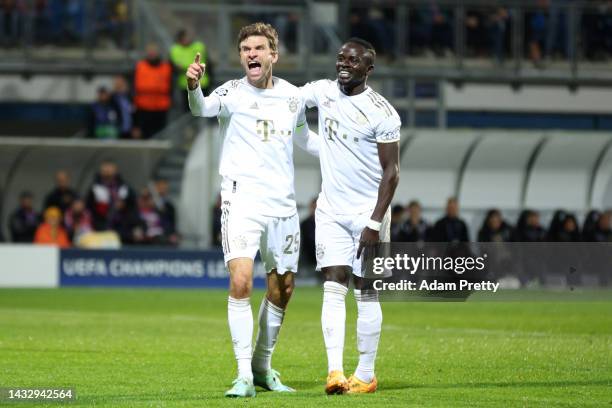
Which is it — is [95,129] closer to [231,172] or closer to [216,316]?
[216,316]

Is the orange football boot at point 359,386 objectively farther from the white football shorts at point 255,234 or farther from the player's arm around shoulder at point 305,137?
the player's arm around shoulder at point 305,137

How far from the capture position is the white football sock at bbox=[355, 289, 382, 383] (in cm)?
1011

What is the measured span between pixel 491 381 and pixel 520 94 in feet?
79.0

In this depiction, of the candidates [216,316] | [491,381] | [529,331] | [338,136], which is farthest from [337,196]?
[216,316]

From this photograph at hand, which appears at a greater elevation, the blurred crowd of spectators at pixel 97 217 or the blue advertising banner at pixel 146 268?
the blurred crowd of spectators at pixel 97 217

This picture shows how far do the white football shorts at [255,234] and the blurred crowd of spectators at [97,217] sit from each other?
661 inches

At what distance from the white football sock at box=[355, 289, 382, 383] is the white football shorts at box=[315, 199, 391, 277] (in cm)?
19

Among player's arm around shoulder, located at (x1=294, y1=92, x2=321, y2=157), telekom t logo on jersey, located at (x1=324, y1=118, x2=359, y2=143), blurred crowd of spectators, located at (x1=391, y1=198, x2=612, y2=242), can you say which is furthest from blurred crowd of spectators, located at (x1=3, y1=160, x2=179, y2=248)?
telekom t logo on jersey, located at (x1=324, y1=118, x2=359, y2=143)

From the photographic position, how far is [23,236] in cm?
2719

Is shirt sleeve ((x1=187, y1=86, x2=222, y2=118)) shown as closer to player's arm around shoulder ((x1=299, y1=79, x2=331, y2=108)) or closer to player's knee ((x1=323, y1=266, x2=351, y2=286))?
player's arm around shoulder ((x1=299, y1=79, x2=331, y2=108))

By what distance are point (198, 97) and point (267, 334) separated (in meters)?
1.74

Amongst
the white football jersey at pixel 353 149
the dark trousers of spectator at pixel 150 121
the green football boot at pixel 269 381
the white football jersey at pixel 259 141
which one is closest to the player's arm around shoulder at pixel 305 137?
the white football jersey at pixel 259 141

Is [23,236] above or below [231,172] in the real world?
below

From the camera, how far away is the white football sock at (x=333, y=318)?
10008 mm
